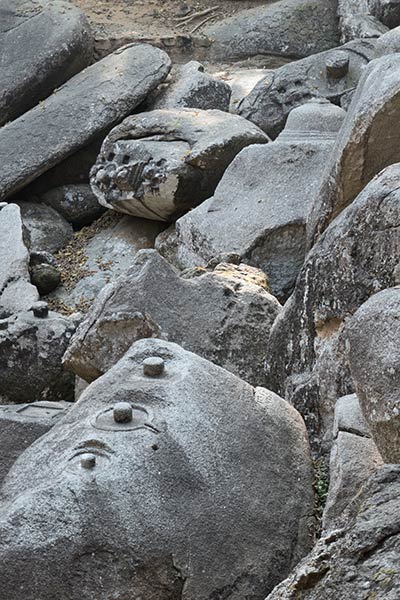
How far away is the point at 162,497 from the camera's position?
3924mm

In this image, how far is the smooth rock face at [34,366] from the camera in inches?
264

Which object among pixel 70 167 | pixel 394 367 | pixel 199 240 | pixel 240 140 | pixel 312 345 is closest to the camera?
pixel 394 367

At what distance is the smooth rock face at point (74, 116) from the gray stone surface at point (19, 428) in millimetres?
3988

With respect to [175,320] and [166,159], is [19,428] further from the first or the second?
[166,159]

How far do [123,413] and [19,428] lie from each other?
1.21 m

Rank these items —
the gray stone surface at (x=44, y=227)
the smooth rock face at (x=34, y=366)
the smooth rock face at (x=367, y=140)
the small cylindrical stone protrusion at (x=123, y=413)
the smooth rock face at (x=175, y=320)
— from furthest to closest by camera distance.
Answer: the gray stone surface at (x=44, y=227)
the smooth rock face at (x=34, y=366)
the smooth rock face at (x=175, y=320)
the smooth rock face at (x=367, y=140)
the small cylindrical stone protrusion at (x=123, y=413)

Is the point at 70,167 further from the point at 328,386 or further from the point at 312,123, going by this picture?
the point at 328,386

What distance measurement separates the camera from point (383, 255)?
450 cm

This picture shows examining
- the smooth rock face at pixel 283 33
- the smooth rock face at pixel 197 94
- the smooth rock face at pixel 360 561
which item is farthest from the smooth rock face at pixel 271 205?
the smooth rock face at pixel 360 561

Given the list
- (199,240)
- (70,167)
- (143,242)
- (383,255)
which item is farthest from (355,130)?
(70,167)

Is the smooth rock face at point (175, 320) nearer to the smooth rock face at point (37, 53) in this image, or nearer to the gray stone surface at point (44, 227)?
the gray stone surface at point (44, 227)

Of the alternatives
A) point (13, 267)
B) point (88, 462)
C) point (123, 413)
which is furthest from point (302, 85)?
point (88, 462)

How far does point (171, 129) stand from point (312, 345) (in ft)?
13.0

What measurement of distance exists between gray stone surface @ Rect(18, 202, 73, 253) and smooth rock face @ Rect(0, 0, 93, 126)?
907mm
